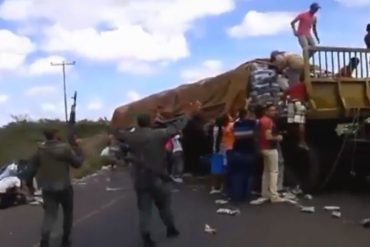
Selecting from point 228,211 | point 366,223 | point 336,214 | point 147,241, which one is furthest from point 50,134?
point 336,214

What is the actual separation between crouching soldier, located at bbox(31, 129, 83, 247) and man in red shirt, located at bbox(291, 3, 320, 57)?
709cm

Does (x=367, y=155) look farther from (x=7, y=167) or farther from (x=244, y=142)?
(x=7, y=167)

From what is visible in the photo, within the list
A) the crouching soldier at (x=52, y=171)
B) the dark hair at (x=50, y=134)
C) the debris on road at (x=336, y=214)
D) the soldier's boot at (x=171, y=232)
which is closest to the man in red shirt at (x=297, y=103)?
the debris on road at (x=336, y=214)

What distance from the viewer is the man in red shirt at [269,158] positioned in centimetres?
1498

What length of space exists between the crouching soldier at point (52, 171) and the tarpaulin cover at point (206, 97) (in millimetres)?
7328

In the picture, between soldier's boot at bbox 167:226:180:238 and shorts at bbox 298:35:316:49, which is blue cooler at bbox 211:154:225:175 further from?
soldier's boot at bbox 167:226:180:238

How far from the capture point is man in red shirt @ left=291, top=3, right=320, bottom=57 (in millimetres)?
17469

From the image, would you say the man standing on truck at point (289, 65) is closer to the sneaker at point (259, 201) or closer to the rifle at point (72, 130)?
the sneaker at point (259, 201)

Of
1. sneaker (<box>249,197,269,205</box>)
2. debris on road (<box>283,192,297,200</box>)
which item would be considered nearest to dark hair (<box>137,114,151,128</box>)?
sneaker (<box>249,197,269,205</box>)

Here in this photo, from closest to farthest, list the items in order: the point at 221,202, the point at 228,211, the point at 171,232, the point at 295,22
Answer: the point at 171,232, the point at 228,211, the point at 221,202, the point at 295,22

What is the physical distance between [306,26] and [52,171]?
781 centimetres

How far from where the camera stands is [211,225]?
12969mm

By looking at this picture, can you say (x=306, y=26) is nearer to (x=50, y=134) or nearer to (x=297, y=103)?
(x=297, y=103)

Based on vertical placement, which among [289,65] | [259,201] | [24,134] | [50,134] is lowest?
[259,201]
